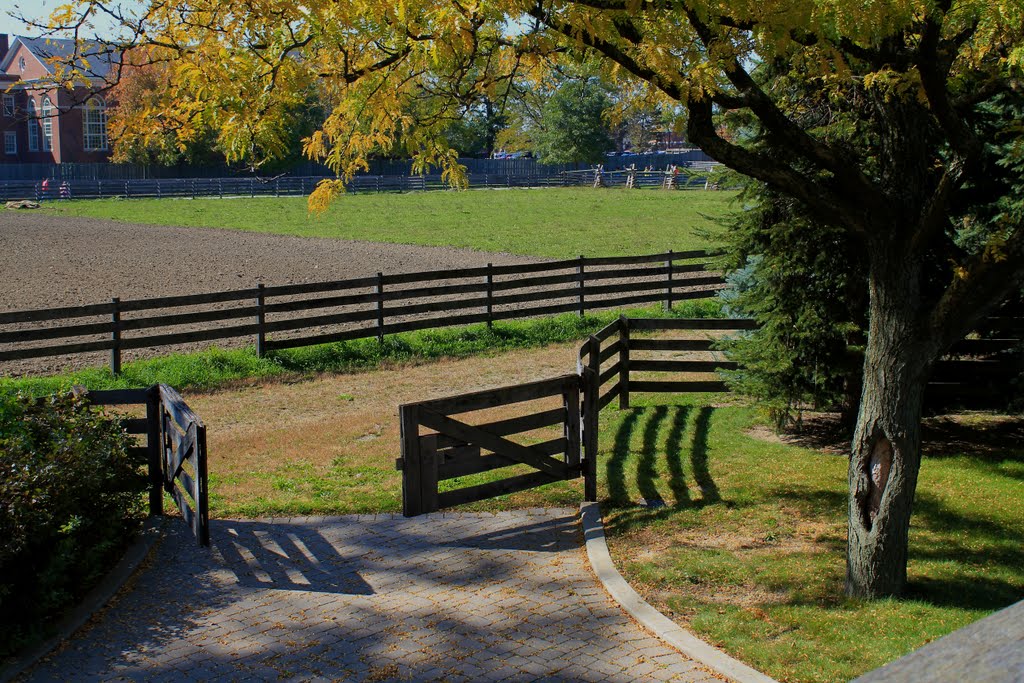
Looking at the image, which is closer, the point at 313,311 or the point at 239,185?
the point at 313,311

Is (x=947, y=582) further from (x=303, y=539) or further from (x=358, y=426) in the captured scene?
(x=358, y=426)

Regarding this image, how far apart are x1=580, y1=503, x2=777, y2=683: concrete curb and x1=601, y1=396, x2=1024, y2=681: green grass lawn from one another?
12cm

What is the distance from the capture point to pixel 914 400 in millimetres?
7250

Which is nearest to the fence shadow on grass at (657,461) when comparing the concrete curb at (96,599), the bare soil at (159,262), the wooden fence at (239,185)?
the concrete curb at (96,599)

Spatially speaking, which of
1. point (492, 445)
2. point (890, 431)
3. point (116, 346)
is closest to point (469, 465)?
point (492, 445)

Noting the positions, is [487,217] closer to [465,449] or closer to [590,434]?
[590,434]

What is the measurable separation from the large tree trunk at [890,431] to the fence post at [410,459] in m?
3.65

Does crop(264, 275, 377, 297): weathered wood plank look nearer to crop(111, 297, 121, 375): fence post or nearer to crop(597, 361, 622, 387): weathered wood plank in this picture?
crop(111, 297, 121, 375): fence post

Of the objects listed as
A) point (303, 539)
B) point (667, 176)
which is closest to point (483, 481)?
point (303, 539)

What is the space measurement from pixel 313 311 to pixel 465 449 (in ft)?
42.4

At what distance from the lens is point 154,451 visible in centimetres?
941

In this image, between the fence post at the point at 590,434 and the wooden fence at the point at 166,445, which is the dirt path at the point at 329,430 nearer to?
the fence post at the point at 590,434

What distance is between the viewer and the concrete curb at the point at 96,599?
6395 mm

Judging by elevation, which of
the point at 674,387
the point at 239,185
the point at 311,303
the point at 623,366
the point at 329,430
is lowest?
the point at 329,430
